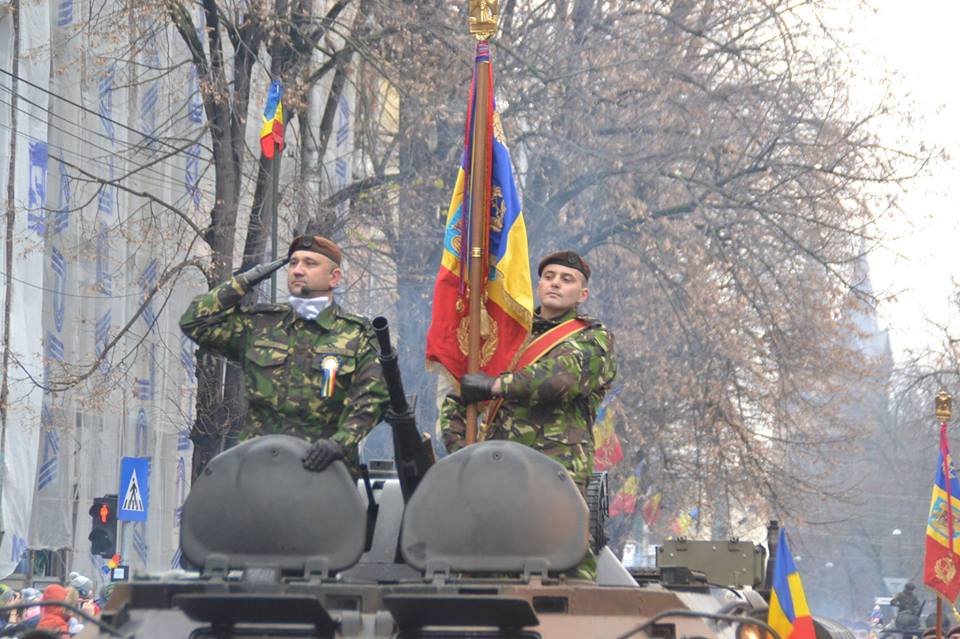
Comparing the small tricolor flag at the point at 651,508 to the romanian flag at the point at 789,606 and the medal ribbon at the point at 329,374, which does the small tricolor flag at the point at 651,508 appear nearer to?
the romanian flag at the point at 789,606

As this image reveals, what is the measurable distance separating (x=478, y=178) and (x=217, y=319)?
171 centimetres

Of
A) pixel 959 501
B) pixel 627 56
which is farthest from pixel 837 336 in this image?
pixel 959 501

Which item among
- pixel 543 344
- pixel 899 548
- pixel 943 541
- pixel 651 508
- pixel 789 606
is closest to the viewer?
pixel 543 344

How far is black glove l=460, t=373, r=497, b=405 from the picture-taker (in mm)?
7586

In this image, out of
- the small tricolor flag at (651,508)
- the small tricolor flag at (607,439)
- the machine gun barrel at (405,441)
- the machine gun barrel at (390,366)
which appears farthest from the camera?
the small tricolor flag at (651,508)

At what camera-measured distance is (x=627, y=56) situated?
25.3m

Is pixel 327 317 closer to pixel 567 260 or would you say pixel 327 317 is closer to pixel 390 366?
pixel 390 366

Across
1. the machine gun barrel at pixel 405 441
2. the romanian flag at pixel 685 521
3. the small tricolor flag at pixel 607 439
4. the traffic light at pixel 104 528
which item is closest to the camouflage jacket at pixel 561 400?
the machine gun barrel at pixel 405 441

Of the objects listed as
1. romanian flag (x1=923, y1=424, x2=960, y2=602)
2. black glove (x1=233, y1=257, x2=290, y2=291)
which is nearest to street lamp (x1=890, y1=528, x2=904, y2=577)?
romanian flag (x1=923, y1=424, x2=960, y2=602)

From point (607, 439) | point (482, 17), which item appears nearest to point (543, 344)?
point (482, 17)

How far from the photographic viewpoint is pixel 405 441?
750 centimetres

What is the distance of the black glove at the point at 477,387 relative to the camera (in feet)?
24.9

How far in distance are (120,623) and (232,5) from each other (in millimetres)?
14329

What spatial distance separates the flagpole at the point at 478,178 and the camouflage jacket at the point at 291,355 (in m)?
0.83
